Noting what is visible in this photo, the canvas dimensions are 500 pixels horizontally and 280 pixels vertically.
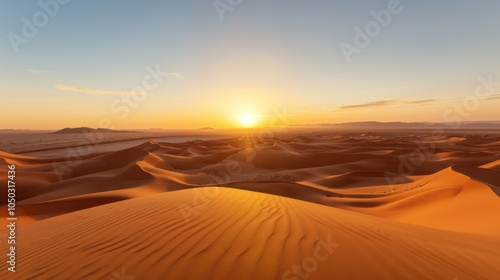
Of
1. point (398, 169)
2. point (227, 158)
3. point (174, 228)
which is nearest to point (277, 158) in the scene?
point (227, 158)

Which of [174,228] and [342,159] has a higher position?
[174,228]

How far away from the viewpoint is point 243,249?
111 inches

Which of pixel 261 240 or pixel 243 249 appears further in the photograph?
pixel 261 240

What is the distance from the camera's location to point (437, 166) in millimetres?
16312

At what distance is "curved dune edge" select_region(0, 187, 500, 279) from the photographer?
245 cm

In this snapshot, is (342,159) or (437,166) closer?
Result: (437,166)

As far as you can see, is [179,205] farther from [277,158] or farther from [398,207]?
[277,158]

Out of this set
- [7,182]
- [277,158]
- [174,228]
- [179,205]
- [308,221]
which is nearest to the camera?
[174,228]

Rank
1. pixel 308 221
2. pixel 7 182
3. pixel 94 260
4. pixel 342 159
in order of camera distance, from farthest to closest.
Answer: pixel 342 159 < pixel 7 182 < pixel 308 221 < pixel 94 260

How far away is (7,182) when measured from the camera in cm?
1205

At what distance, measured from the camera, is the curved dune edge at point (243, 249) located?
8.03 ft

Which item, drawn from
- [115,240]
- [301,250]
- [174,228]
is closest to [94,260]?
[115,240]

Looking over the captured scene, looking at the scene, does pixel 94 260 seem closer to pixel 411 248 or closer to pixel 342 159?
pixel 411 248

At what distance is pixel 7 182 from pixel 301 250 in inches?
593
